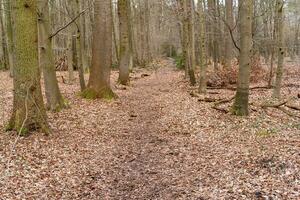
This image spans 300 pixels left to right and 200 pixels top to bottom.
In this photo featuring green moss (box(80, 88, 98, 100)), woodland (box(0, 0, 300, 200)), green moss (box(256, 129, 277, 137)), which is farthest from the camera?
green moss (box(80, 88, 98, 100))

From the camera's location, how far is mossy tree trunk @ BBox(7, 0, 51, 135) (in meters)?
8.17

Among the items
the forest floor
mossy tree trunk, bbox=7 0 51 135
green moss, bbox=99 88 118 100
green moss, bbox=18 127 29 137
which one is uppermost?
mossy tree trunk, bbox=7 0 51 135

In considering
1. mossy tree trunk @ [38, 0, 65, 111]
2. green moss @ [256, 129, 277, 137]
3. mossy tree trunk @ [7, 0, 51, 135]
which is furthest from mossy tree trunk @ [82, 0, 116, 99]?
green moss @ [256, 129, 277, 137]

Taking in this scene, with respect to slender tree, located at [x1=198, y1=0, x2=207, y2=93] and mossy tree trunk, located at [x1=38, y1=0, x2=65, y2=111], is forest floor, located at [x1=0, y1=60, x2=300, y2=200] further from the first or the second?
slender tree, located at [x1=198, y1=0, x2=207, y2=93]

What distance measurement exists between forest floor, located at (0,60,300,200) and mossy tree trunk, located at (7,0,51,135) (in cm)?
43

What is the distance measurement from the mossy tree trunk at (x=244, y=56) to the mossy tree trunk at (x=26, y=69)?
224 inches

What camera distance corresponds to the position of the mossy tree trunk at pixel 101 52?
13.8 meters

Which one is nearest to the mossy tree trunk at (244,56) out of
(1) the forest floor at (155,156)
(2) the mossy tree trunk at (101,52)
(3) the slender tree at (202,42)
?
(1) the forest floor at (155,156)

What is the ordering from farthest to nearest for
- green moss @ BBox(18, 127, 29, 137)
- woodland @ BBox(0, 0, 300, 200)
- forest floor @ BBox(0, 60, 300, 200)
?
green moss @ BBox(18, 127, 29, 137), woodland @ BBox(0, 0, 300, 200), forest floor @ BBox(0, 60, 300, 200)

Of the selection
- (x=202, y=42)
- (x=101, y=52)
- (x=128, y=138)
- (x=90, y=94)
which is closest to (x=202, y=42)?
(x=202, y=42)

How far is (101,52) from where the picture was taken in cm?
1399

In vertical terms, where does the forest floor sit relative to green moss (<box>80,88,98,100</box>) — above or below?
below

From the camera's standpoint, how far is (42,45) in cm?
1082

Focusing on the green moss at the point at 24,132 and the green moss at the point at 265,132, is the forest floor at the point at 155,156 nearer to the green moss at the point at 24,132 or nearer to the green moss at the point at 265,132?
the green moss at the point at 265,132
